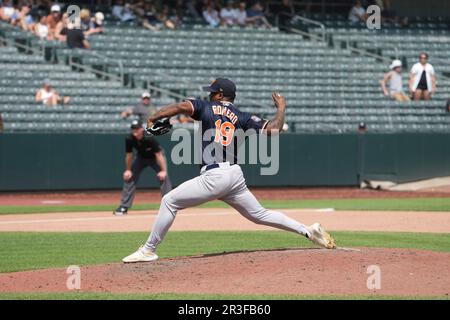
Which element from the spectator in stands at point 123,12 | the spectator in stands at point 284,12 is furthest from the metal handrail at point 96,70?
the spectator in stands at point 284,12

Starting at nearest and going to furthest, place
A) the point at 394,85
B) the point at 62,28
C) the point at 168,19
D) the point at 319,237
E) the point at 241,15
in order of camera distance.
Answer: the point at 319,237 → the point at 62,28 → the point at 394,85 → the point at 168,19 → the point at 241,15

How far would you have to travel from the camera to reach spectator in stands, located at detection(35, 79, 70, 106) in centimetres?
2348

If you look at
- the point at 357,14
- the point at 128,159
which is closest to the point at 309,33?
the point at 357,14

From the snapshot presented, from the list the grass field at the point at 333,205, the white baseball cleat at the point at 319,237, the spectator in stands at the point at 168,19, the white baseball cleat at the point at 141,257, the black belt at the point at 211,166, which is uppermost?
the spectator in stands at the point at 168,19

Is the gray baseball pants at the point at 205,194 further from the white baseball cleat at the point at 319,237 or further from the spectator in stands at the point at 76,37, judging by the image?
the spectator in stands at the point at 76,37

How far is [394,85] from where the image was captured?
27.2m

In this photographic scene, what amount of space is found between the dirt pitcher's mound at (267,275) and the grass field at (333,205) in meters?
8.68

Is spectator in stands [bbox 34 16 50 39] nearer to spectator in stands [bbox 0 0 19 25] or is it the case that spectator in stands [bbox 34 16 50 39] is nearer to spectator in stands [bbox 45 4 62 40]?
spectator in stands [bbox 45 4 62 40]

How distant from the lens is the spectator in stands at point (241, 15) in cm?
2911

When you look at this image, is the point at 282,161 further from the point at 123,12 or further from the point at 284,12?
the point at 284,12

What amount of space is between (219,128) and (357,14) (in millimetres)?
21418

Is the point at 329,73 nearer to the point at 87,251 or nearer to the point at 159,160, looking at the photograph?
the point at 159,160
